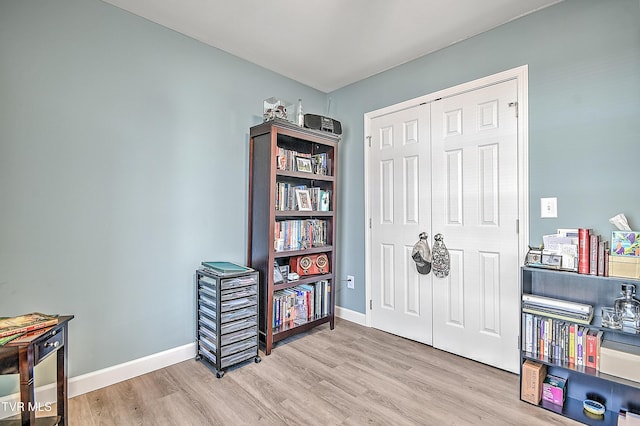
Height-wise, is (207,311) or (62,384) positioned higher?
(207,311)

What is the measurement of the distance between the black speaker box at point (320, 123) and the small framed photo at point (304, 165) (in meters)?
0.31

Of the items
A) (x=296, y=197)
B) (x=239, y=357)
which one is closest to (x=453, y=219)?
(x=296, y=197)

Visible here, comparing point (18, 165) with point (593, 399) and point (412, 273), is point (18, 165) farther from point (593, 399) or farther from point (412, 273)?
point (593, 399)

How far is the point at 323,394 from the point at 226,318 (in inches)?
33.7

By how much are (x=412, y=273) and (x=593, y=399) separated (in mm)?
1396

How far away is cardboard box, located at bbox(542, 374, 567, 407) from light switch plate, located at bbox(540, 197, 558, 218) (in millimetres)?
1048

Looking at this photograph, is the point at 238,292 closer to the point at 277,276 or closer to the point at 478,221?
the point at 277,276

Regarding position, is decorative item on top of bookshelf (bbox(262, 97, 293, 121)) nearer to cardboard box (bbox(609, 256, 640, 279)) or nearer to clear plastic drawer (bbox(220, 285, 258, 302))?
clear plastic drawer (bbox(220, 285, 258, 302))

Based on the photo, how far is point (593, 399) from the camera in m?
1.86

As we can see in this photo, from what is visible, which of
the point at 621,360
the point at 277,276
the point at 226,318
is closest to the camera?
the point at 621,360

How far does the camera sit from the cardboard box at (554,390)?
1.85 meters

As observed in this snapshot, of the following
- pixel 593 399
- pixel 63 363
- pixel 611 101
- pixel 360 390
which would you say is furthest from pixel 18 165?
pixel 593 399

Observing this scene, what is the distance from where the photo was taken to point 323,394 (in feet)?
6.48

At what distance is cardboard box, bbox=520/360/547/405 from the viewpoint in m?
1.87
